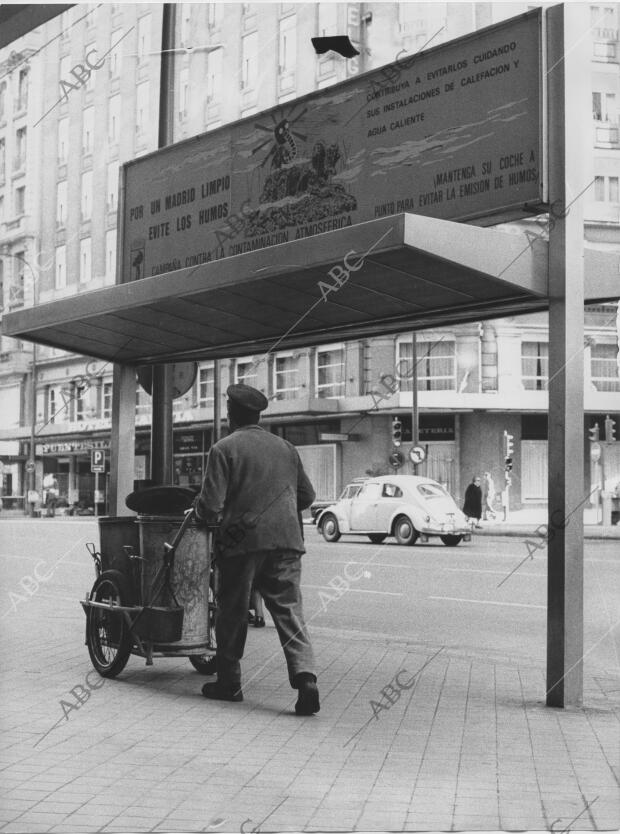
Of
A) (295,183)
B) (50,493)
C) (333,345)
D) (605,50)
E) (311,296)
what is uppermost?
(605,50)

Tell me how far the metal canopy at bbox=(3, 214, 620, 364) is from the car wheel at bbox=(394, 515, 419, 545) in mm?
15078

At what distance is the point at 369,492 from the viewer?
2425 centimetres

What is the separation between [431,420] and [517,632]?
92.7 feet

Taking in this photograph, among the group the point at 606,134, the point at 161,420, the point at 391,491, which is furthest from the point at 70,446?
the point at 161,420

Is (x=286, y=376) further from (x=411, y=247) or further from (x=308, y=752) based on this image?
(x=308, y=752)

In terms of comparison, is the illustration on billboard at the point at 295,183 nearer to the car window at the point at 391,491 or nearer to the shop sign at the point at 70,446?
the car window at the point at 391,491

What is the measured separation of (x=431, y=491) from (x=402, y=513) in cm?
91

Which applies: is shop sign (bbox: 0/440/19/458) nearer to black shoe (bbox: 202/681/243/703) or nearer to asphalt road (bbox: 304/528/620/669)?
asphalt road (bbox: 304/528/620/669)

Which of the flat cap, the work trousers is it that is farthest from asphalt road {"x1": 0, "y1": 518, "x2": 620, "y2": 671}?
the flat cap

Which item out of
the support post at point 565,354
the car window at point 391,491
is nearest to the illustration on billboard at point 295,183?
the support post at point 565,354

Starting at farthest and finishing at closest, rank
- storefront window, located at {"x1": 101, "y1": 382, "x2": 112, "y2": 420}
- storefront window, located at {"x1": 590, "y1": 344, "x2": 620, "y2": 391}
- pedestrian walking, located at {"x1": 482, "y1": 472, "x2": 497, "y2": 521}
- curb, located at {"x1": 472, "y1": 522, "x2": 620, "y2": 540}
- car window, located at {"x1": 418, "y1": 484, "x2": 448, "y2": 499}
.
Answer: storefront window, located at {"x1": 101, "y1": 382, "x2": 112, "y2": 420} < storefront window, located at {"x1": 590, "y1": 344, "x2": 620, "y2": 391} < pedestrian walking, located at {"x1": 482, "y1": 472, "x2": 497, "y2": 521} < curb, located at {"x1": 472, "y1": 522, "x2": 620, "y2": 540} < car window, located at {"x1": 418, "y1": 484, "x2": 448, "y2": 499}

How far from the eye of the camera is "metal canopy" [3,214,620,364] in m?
5.79

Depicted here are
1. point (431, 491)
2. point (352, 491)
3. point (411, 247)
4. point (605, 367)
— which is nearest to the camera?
point (411, 247)

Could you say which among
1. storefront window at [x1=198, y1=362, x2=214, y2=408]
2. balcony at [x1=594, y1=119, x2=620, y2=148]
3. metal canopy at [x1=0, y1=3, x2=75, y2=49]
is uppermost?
balcony at [x1=594, y1=119, x2=620, y2=148]
